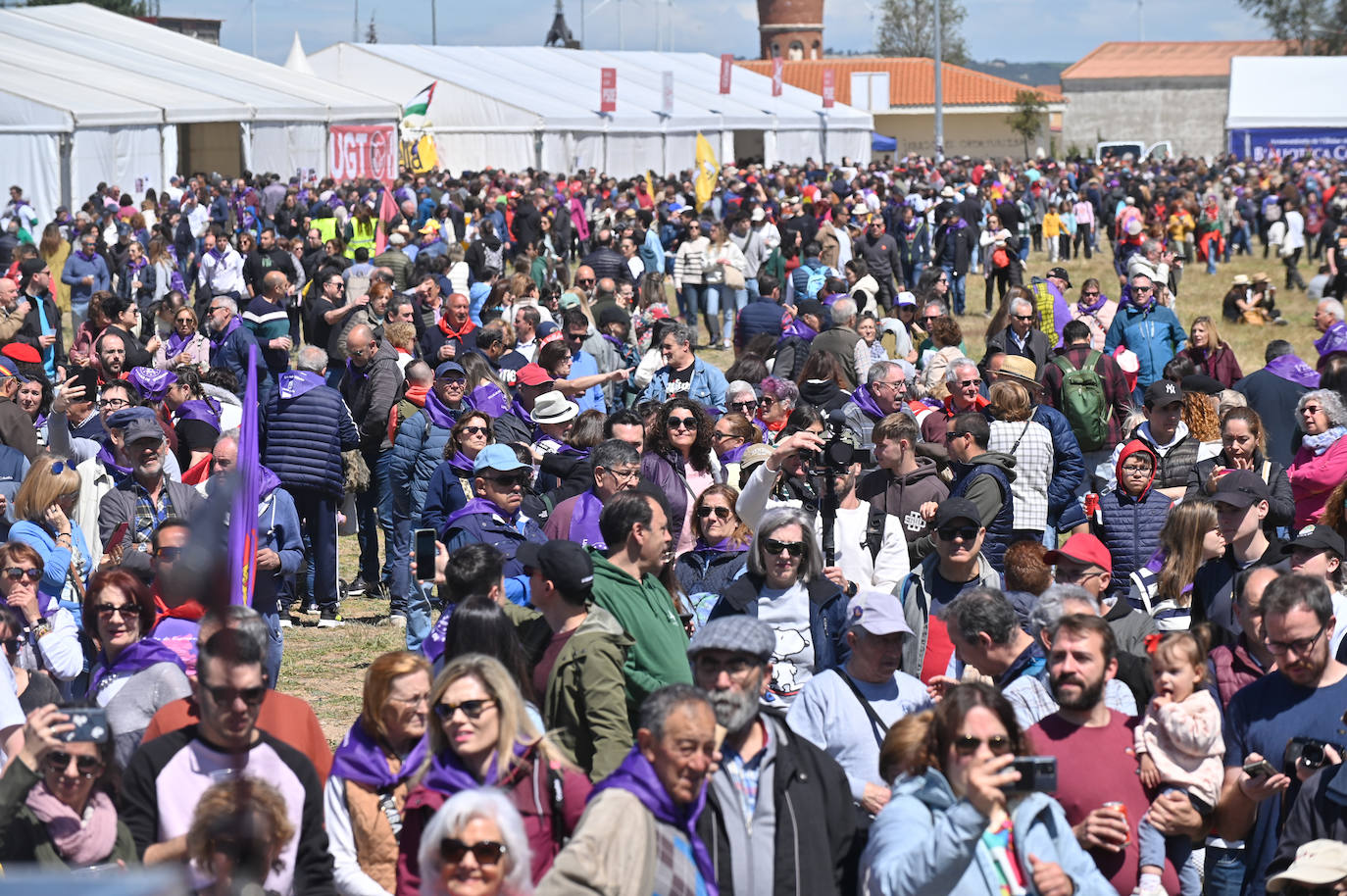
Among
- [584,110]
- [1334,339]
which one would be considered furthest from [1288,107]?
[1334,339]

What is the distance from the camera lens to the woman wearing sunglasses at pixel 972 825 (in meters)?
3.69

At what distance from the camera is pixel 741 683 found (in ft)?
14.2

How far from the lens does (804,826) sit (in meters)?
4.05

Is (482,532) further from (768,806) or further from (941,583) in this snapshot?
(768,806)


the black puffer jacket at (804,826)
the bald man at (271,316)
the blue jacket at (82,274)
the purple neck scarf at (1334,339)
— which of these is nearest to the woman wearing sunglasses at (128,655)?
the black puffer jacket at (804,826)

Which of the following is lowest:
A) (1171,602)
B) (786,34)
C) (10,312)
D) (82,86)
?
(1171,602)

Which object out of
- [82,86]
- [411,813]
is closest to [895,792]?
[411,813]

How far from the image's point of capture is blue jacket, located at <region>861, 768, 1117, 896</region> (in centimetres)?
365

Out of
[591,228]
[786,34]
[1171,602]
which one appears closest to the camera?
[1171,602]

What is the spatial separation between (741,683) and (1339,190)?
3234cm

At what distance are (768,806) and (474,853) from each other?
81 cm

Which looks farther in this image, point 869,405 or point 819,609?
point 869,405

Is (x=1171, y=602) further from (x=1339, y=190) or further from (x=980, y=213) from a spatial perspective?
(x=1339, y=190)

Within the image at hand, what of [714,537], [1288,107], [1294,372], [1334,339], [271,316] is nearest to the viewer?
[714,537]
